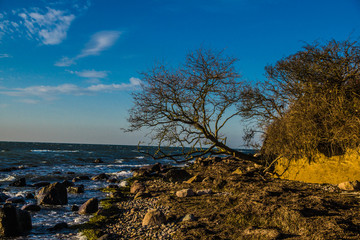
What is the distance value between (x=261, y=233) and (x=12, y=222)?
21.5 feet

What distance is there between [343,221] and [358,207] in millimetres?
1450

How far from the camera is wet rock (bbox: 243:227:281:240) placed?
4855mm

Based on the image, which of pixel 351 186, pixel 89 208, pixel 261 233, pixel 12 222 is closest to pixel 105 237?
pixel 12 222

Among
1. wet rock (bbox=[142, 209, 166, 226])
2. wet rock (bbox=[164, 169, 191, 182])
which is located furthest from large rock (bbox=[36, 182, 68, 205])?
wet rock (bbox=[142, 209, 166, 226])

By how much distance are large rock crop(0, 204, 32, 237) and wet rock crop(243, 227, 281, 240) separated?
6159 mm

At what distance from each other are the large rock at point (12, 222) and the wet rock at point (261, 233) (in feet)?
20.2

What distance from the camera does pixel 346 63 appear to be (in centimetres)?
1009

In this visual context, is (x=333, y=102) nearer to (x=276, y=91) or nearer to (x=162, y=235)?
(x=276, y=91)

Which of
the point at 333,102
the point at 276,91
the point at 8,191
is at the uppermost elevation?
Result: the point at 276,91

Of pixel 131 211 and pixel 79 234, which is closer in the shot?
pixel 79 234

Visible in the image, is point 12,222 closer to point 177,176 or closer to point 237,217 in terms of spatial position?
point 237,217

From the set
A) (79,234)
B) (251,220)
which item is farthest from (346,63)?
(79,234)

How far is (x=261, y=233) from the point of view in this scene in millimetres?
5012

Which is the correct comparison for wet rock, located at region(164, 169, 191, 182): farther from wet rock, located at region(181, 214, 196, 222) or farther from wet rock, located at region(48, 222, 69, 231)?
wet rock, located at region(181, 214, 196, 222)
